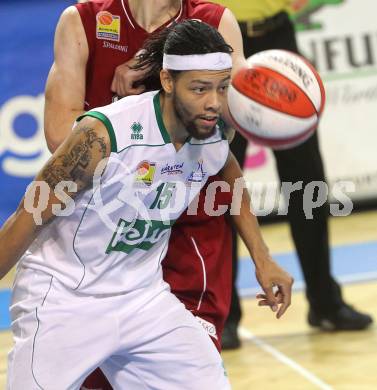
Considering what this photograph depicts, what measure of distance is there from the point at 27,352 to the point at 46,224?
39 centimetres

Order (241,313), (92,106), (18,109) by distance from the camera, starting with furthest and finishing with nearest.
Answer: (18,109), (241,313), (92,106)

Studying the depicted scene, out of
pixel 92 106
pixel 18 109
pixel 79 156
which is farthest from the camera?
pixel 18 109

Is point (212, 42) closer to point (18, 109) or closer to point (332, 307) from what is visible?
point (332, 307)

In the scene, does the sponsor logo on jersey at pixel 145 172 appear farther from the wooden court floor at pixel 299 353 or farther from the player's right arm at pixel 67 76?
the wooden court floor at pixel 299 353

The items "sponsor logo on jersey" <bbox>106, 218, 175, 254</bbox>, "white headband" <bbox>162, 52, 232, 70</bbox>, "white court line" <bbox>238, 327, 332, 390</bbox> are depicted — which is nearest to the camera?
"white headband" <bbox>162, 52, 232, 70</bbox>

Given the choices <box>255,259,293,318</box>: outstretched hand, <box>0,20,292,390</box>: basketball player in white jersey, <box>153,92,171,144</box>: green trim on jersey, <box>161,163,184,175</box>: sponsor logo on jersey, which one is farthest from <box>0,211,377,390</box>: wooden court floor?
<box>153,92,171,144</box>: green trim on jersey

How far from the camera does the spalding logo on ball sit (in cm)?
338

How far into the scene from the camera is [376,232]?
7.63 meters

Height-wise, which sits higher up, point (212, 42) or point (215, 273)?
point (212, 42)

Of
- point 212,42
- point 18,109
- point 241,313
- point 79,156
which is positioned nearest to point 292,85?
point 212,42

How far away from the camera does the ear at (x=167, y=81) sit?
350 centimetres

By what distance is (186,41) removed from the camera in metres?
3.47

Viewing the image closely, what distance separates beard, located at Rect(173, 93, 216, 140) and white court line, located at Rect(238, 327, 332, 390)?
178 cm

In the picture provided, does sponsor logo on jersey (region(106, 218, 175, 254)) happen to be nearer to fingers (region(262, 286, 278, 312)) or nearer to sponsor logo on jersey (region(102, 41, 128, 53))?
fingers (region(262, 286, 278, 312))
